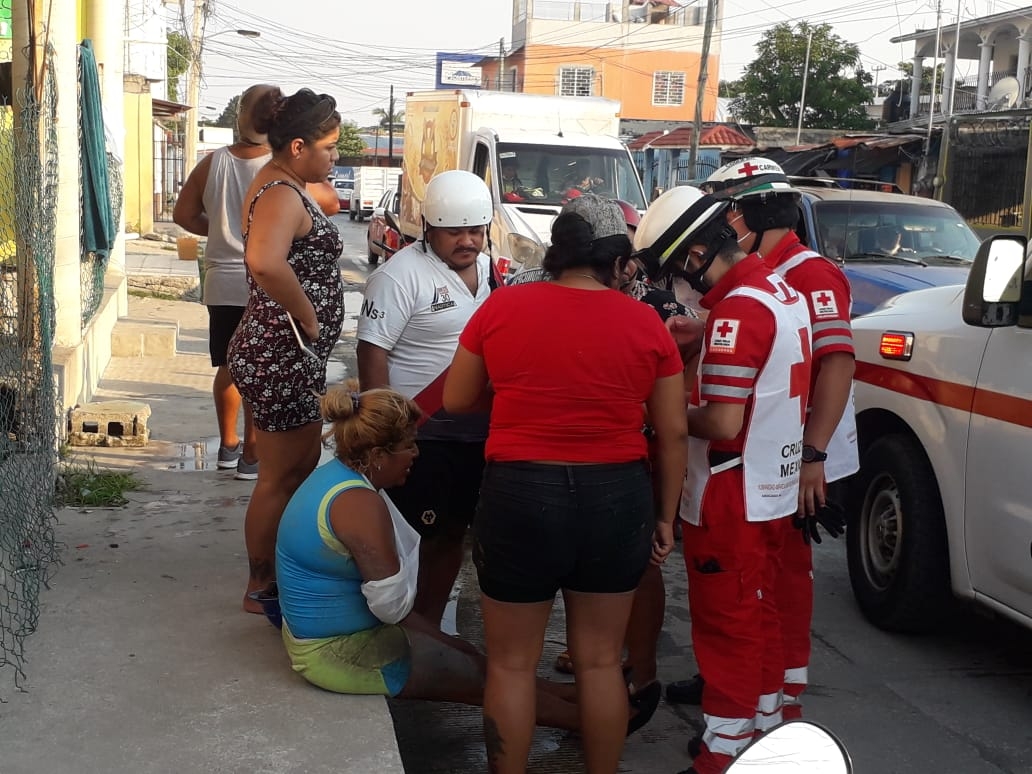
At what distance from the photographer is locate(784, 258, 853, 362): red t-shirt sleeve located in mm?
3879

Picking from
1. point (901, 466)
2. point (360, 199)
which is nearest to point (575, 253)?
point (901, 466)

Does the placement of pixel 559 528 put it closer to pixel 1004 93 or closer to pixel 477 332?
pixel 477 332

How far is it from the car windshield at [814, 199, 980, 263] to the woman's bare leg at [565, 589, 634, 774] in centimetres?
806

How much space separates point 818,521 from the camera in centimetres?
400

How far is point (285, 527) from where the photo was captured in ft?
11.9

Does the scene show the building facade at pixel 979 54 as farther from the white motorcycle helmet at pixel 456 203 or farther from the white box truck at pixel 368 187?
the white motorcycle helmet at pixel 456 203

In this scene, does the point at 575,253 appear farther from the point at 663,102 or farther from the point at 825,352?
the point at 663,102

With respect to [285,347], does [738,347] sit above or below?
above

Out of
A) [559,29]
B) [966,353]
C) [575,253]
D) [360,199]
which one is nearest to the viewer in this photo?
[575,253]

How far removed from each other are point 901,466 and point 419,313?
7.27ft

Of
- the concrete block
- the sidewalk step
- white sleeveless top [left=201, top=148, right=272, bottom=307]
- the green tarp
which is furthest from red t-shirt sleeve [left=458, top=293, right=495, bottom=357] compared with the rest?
the sidewalk step

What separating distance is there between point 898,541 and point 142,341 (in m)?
7.58

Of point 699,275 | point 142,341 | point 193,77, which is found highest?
point 193,77

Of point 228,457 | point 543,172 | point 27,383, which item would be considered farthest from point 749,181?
point 543,172
